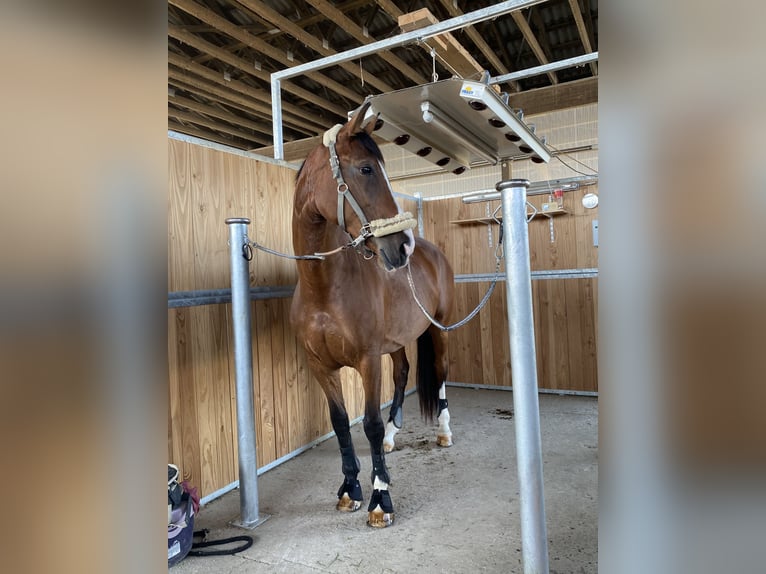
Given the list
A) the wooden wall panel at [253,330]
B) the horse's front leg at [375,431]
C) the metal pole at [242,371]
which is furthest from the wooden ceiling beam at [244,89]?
the horse's front leg at [375,431]

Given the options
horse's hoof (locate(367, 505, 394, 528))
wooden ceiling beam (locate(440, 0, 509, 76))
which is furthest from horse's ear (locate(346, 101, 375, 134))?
wooden ceiling beam (locate(440, 0, 509, 76))

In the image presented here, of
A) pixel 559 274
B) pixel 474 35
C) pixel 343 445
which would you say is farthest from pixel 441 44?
pixel 559 274

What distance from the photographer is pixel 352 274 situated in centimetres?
182

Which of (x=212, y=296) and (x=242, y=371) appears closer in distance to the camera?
(x=242, y=371)

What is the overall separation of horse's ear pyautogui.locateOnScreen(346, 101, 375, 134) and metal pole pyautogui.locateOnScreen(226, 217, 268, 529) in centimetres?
59

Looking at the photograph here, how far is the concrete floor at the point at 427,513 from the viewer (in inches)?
58.8

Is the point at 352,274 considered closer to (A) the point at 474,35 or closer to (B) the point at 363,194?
(B) the point at 363,194

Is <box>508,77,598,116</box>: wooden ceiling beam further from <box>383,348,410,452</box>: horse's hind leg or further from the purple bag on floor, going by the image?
the purple bag on floor

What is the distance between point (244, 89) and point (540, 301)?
3.45 m

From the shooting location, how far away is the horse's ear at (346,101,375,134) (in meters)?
1.54

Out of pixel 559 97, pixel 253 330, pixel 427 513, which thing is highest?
pixel 559 97
